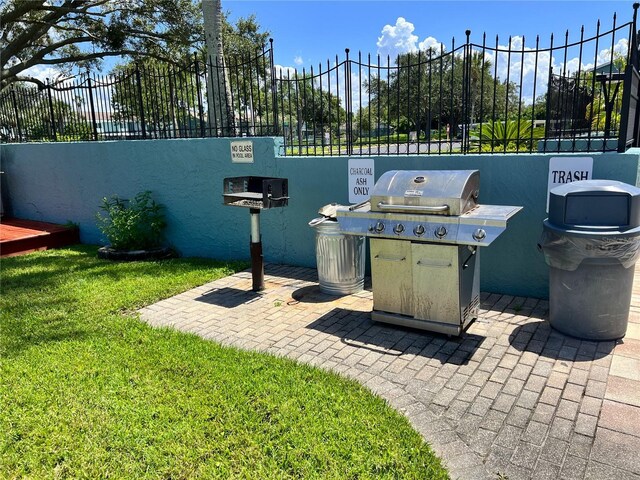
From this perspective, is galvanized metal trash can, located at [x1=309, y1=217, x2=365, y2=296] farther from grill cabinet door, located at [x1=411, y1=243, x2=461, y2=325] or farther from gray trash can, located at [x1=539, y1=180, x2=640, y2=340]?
gray trash can, located at [x1=539, y1=180, x2=640, y2=340]

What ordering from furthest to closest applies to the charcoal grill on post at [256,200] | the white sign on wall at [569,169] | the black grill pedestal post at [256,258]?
the black grill pedestal post at [256,258], the charcoal grill on post at [256,200], the white sign on wall at [569,169]

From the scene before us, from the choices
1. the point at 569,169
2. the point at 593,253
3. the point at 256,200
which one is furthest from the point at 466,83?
the point at 256,200

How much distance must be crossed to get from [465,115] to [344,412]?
3.49m

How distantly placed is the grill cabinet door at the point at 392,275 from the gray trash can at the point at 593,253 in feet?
3.89

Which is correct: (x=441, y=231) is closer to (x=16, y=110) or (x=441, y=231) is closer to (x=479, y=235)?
(x=479, y=235)

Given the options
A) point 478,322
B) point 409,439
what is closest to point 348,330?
point 478,322

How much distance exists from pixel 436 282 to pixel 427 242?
0.36 metres

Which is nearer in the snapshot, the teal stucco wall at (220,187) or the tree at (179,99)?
the teal stucco wall at (220,187)

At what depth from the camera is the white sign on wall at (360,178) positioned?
18.5 feet

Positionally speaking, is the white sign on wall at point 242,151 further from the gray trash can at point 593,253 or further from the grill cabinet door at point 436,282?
the gray trash can at point 593,253

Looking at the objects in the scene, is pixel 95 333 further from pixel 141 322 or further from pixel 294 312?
pixel 294 312

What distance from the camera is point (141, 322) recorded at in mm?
4660

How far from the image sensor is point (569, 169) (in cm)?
448

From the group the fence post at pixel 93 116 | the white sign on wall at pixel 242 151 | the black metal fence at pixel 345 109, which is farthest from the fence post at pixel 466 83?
the fence post at pixel 93 116
